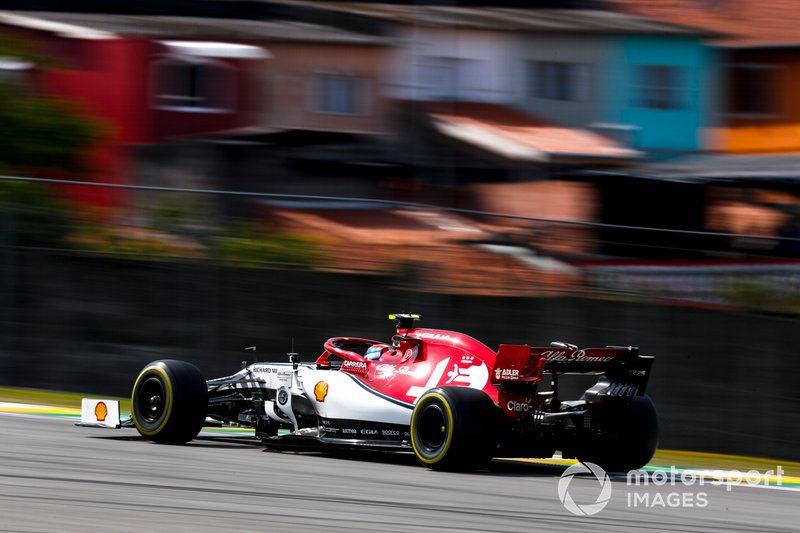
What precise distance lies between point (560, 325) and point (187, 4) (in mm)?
18029

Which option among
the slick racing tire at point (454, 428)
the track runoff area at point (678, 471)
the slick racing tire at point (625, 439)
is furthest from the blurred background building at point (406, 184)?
the slick racing tire at point (454, 428)

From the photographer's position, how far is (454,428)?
27.3ft

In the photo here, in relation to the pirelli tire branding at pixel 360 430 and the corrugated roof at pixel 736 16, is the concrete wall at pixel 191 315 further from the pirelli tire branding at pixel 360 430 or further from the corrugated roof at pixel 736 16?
the corrugated roof at pixel 736 16

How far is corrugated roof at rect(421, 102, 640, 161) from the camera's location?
30766mm

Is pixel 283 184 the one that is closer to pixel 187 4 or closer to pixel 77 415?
pixel 187 4

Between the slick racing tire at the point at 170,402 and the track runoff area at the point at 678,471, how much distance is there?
84 centimetres

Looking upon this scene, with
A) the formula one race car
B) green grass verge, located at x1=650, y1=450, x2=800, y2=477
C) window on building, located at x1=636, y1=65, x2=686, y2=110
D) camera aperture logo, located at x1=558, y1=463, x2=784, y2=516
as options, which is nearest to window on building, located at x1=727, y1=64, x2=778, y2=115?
window on building, located at x1=636, y1=65, x2=686, y2=110

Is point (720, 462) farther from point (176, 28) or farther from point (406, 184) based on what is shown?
point (176, 28)

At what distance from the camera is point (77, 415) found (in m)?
12.1

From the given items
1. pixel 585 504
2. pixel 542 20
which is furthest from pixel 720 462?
pixel 542 20

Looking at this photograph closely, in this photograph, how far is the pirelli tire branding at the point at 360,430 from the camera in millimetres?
9102

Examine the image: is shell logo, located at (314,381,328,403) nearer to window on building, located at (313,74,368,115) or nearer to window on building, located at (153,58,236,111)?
window on building, located at (153,58,236,111)

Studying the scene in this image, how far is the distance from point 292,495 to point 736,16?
30.3 metres

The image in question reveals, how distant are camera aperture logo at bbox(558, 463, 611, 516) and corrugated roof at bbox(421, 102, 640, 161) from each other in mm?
21166
